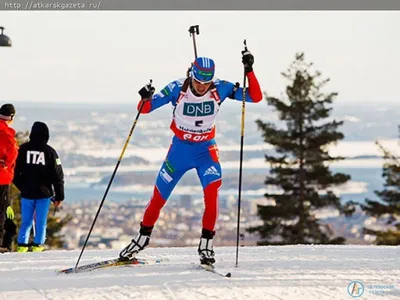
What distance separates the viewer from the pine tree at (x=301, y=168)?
90.8 feet

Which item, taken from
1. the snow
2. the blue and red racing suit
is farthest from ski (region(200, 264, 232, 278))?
the blue and red racing suit

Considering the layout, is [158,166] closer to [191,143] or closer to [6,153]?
[6,153]

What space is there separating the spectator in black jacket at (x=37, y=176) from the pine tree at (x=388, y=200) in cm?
2094

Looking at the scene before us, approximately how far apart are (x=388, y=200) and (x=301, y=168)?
3775 millimetres

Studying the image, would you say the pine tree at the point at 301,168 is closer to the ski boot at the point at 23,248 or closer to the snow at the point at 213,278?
the ski boot at the point at 23,248

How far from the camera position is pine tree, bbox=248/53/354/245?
2769cm

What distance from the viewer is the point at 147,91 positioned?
23.0ft

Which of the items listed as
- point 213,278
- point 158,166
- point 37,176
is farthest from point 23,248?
point 158,166

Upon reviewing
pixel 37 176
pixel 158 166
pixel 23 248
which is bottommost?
pixel 23 248

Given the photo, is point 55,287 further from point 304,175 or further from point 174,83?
point 304,175

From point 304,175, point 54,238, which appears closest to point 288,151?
point 304,175

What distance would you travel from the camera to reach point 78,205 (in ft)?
138

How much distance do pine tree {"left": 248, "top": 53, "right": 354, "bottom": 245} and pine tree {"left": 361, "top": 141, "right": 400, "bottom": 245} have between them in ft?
3.26

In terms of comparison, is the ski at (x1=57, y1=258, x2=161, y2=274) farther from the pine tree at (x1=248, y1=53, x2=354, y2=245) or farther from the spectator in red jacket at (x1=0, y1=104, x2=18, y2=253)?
the pine tree at (x1=248, y1=53, x2=354, y2=245)
